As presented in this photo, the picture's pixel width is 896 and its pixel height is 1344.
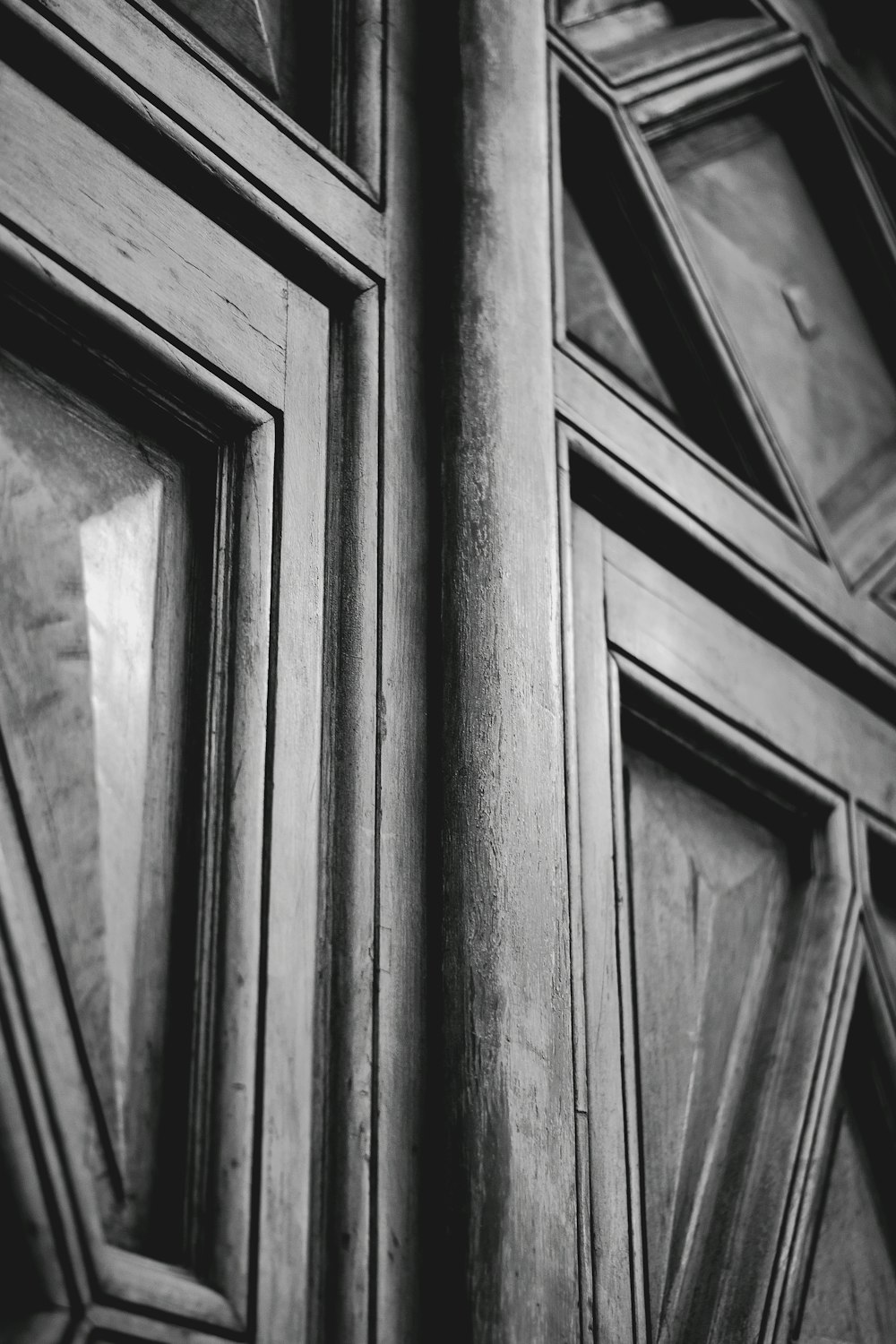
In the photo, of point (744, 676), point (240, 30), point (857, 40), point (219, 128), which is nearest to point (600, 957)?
point (744, 676)

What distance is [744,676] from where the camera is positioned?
1312mm

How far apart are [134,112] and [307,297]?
178 millimetres

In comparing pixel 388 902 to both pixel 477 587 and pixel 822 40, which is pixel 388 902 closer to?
pixel 477 587

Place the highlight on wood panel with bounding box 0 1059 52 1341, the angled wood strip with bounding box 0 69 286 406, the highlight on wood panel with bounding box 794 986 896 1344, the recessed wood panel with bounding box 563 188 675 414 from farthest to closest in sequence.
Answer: the recessed wood panel with bounding box 563 188 675 414 → the highlight on wood panel with bounding box 794 986 896 1344 → the angled wood strip with bounding box 0 69 286 406 → the highlight on wood panel with bounding box 0 1059 52 1341

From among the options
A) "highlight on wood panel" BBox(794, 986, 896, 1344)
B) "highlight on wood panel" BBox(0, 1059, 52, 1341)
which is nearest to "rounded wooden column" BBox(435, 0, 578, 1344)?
"highlight on wood panel" BBox(0, 1059, 52, 1341)

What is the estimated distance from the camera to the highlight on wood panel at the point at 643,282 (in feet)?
4.67

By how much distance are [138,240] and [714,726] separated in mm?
623

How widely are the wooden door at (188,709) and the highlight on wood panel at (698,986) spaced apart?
0.27 meters

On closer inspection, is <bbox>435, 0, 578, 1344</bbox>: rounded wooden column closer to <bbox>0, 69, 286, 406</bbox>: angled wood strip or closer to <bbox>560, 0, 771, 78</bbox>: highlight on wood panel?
<bbox>0, 69, 286, 406</bbox>: angled wood strip

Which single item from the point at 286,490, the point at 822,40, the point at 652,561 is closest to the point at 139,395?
the point at 286,490

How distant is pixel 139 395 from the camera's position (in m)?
0.92

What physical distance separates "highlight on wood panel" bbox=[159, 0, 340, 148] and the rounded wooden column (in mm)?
106

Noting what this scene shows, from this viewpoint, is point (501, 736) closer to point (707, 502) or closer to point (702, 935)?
point (702, 935)

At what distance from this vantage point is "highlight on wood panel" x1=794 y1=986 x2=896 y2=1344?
1.15 metres
